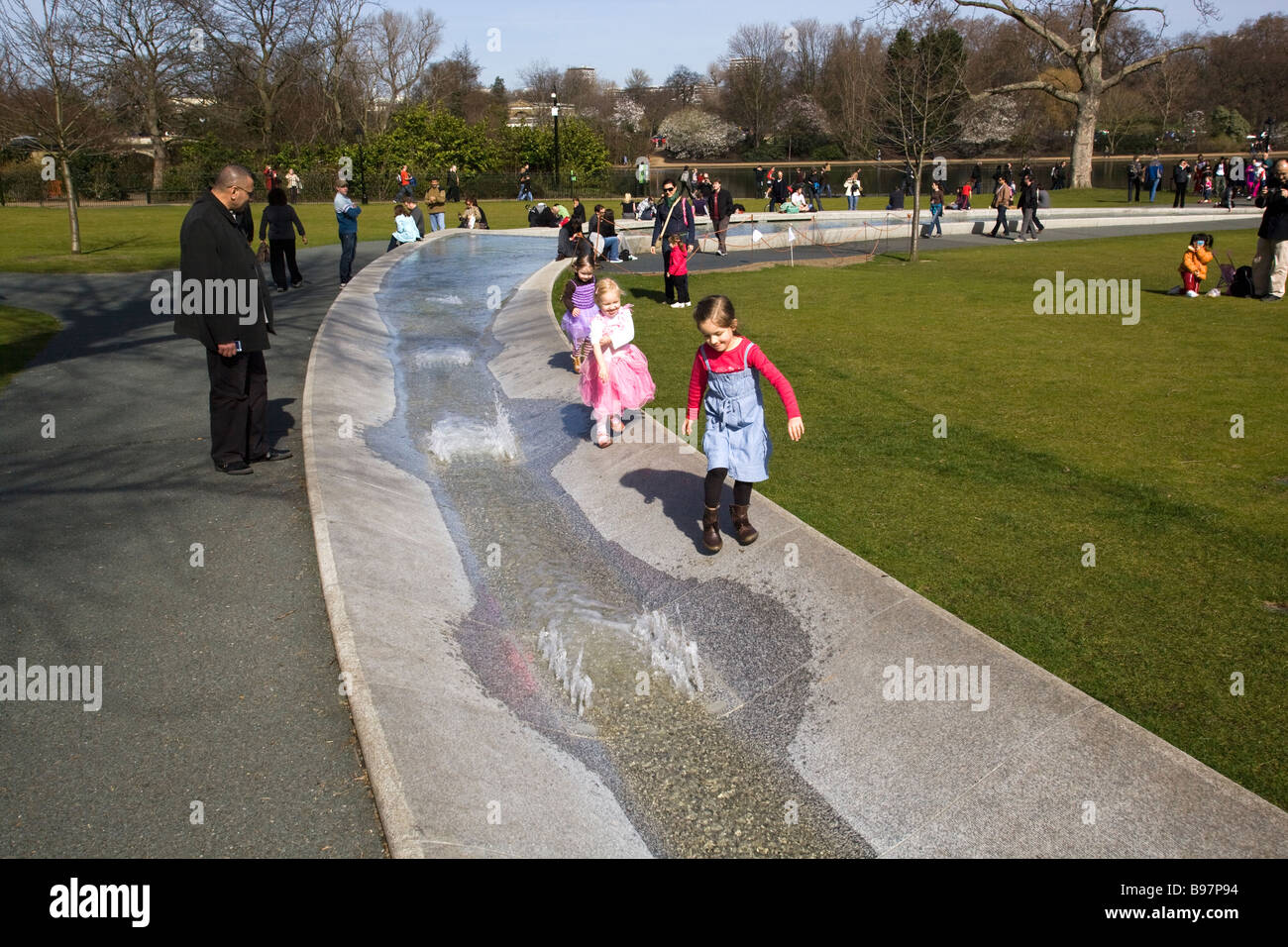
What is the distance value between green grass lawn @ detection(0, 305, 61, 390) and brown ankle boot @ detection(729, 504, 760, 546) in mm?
9468

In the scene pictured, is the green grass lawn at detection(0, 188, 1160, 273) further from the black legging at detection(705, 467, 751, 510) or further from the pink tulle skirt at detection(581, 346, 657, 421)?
the black legging at detection(705, 467, 751, 510)

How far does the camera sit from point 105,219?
3897 cm

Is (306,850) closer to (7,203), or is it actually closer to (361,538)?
(361,538)

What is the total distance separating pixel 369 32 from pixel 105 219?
48531 mm

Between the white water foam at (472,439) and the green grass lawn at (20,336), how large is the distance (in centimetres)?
547

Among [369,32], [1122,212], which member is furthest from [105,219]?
[369,32]

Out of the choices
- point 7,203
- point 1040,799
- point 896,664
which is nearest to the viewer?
point 1040,799

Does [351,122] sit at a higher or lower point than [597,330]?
higher

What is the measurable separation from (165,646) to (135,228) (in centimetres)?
3506

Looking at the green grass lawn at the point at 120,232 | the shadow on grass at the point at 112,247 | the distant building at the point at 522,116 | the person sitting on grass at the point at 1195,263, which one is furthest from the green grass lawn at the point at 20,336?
the distant building at the point at 522,116

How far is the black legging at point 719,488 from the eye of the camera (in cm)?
713

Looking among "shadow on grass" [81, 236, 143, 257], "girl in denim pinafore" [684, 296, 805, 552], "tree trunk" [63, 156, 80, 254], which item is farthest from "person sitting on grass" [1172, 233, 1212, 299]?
"shadow on grass" [81, 236, 143, 257]

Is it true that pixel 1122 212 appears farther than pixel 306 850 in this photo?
Yes
